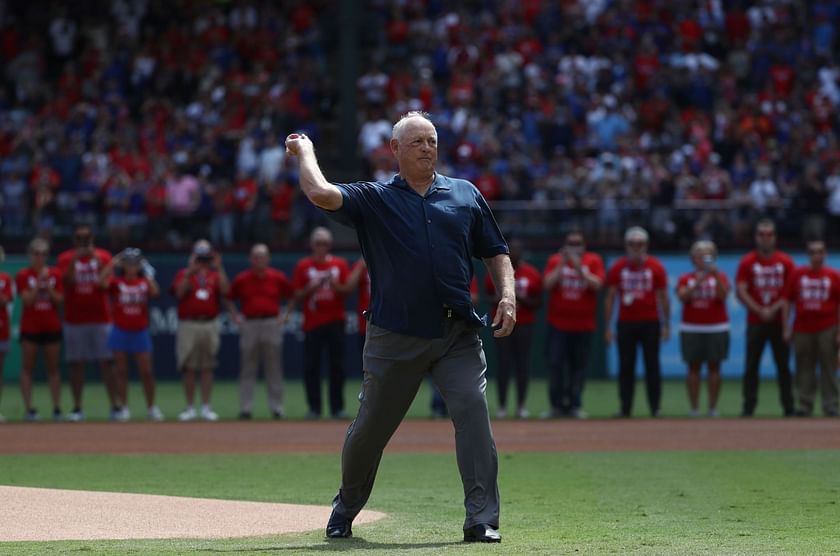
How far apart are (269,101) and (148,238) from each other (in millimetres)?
5230

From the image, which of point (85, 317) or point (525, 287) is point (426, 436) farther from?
point (85, 317)

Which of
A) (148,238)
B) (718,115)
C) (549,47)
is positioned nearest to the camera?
(148,238)

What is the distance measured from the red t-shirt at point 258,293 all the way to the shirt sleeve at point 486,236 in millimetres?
9907

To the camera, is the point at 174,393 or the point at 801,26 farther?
the point at 801,26

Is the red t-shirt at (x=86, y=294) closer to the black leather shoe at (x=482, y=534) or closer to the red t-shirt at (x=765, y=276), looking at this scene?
the red t-shirt at (x=765, y=276)

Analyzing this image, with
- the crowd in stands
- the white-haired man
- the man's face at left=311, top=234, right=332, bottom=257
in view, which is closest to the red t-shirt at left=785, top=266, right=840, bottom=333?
the man's face at left=311, top=234, right=332, bottom=257

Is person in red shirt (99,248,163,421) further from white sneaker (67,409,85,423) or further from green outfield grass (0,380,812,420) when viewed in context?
green outfield grass (0,380,812,420)

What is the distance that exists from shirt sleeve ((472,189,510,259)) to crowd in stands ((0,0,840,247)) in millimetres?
15100

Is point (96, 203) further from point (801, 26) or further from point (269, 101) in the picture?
point (801, 26)

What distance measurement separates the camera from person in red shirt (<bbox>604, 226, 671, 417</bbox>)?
1650 cm

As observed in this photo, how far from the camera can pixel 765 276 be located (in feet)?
54.5

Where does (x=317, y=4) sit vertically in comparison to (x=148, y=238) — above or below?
above

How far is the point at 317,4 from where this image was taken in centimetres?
3048

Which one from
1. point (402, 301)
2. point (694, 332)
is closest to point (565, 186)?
point (694, 332)
